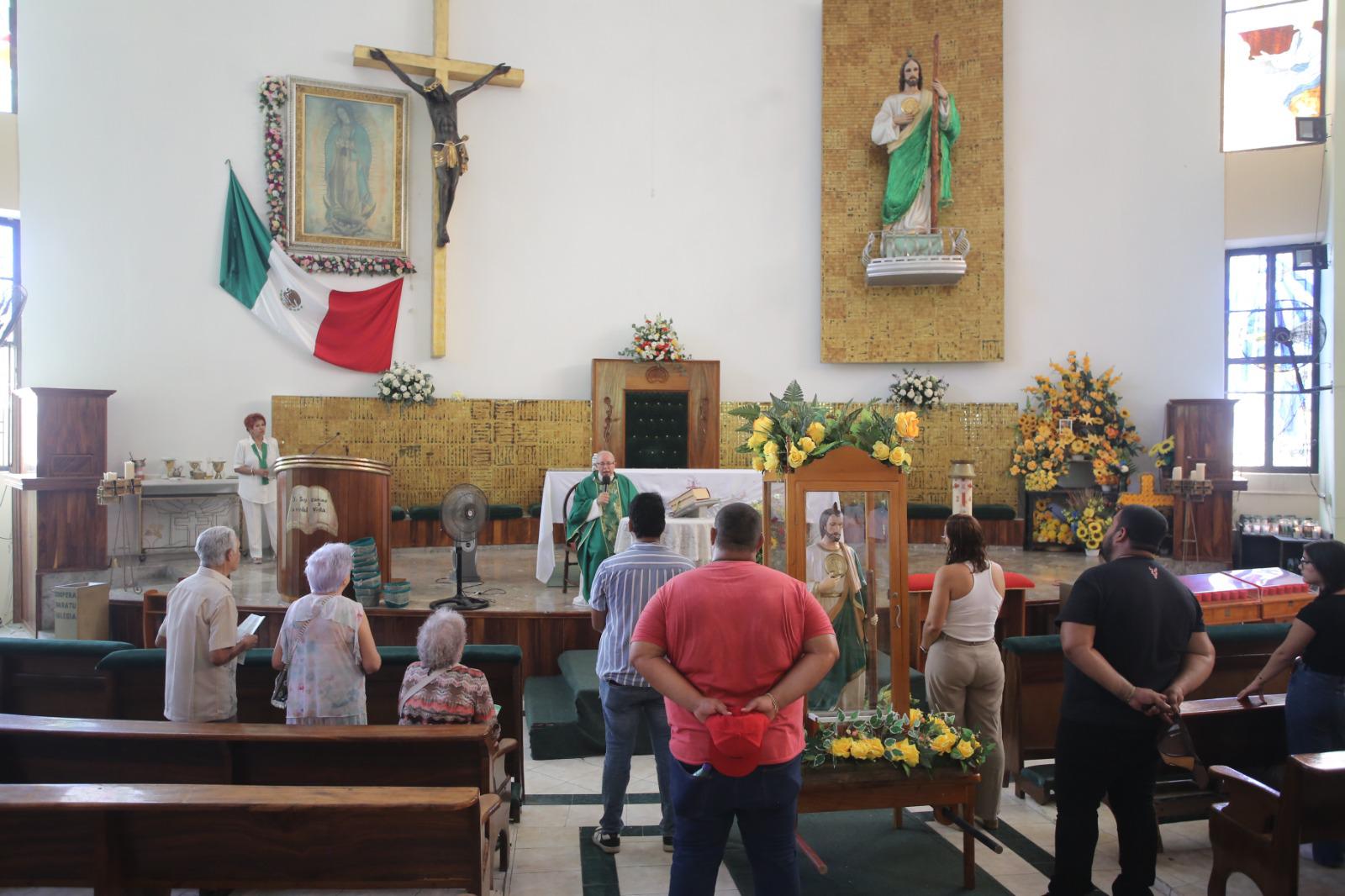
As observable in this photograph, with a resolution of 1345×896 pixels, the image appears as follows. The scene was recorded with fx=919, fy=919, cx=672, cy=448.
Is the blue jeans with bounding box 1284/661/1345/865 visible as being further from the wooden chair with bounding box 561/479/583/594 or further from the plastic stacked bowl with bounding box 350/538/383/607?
the plastic stacked bowl with bounding box 350/538/383/607

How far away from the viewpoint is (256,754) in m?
4.04

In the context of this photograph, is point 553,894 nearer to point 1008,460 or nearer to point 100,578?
point 100,578

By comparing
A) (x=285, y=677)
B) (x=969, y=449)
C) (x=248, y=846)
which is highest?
(x=969, y=449)

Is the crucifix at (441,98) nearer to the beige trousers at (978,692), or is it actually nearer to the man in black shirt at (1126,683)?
the beige trousers at (978,692)

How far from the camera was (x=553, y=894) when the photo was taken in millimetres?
3889

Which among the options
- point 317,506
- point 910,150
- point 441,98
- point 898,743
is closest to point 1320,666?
point 898,743

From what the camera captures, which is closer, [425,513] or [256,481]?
[256,481]

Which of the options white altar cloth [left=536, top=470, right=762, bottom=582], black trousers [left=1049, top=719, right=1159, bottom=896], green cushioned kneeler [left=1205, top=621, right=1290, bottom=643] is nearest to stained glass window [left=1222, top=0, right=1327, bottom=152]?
white altar cloth [left=536, top=470, right=762, bottom=582]

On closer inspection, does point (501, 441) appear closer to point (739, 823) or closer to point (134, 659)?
point (134, 659)

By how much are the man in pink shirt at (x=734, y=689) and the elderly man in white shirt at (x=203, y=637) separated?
2.26m

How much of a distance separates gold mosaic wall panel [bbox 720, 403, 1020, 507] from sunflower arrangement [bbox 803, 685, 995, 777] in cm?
812

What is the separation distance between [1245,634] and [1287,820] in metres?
2.36

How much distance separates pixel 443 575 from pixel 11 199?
6.74 m

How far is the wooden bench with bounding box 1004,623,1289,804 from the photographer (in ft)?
17.9
